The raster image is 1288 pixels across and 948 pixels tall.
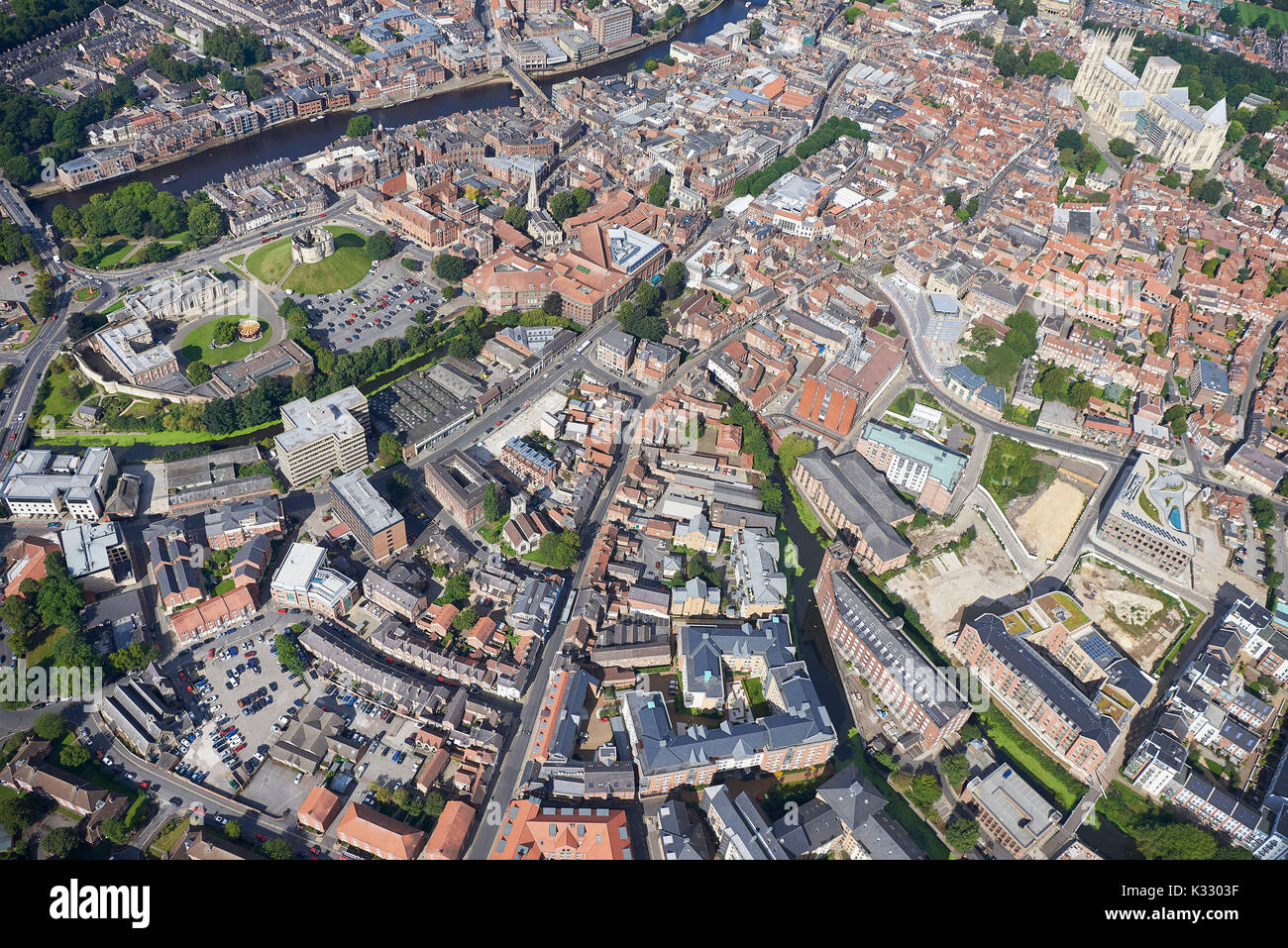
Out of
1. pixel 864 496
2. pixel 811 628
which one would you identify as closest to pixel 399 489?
pixel 811 628

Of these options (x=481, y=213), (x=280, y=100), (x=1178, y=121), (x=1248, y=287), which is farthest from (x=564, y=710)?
(x=1178, y=121)

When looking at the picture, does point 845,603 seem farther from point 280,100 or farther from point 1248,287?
point 280,100

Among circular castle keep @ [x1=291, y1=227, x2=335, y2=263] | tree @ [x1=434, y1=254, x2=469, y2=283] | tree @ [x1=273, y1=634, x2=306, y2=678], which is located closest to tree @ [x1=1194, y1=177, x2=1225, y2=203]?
tree @ [x1=434, y1=254, x2=469, y2=283]

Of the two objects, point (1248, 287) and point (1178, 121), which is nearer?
point (1248, 287)

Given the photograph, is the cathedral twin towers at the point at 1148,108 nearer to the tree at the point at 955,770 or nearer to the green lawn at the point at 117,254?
the tree at the point at 955,770

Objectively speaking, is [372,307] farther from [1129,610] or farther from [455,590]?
[1129,610]

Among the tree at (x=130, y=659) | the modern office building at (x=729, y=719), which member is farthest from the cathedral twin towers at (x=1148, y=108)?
the tree at (x=130, y=659)

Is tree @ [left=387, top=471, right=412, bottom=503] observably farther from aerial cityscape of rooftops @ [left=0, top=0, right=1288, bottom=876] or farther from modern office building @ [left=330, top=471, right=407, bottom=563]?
modern office building @ [left=330, top=471, right=407, bottom=563]

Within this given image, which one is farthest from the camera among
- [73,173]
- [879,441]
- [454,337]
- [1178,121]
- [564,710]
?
[1178,121]
